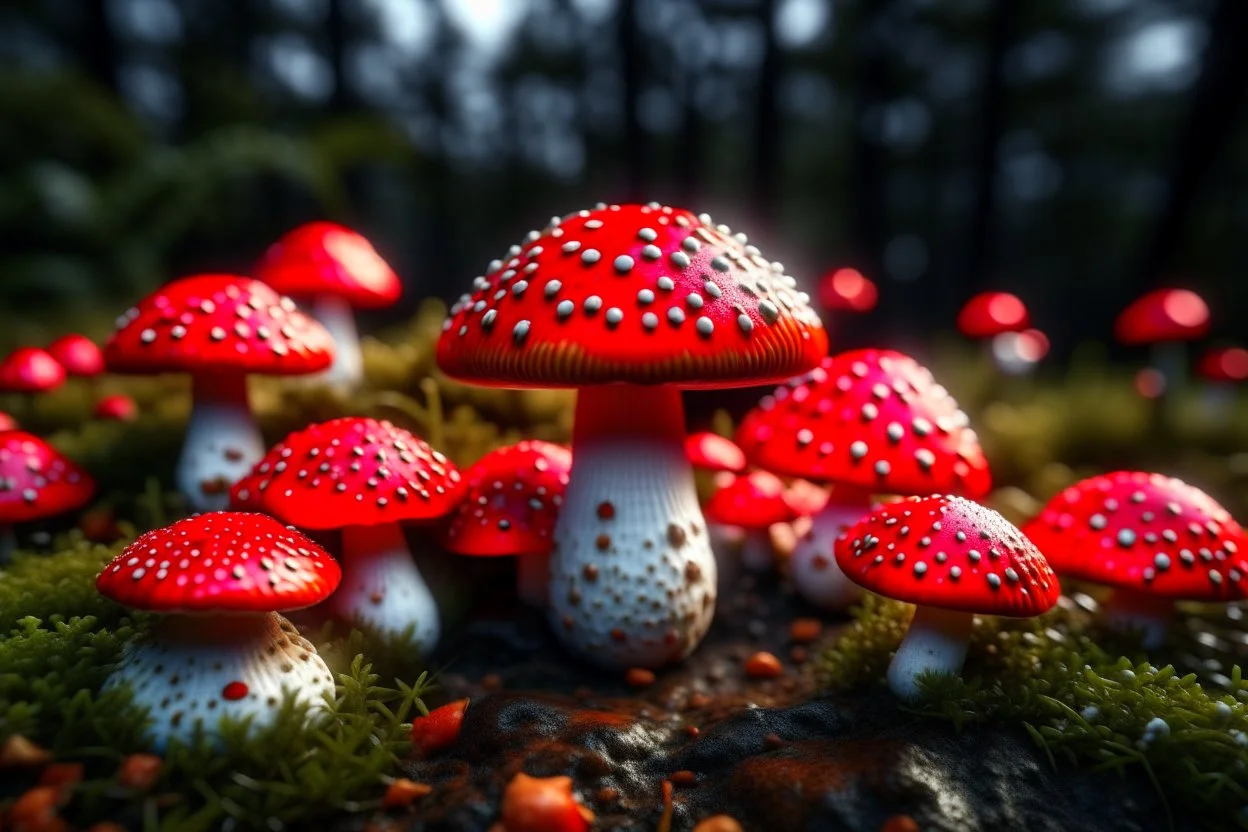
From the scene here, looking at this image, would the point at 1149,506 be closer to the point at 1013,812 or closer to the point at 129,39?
the point at 1013,812

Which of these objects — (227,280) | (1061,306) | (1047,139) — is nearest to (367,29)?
(1047,139)

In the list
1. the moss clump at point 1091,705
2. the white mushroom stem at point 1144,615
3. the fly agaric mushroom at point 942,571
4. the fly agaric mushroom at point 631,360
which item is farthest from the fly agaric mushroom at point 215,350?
the white mushroom stem at point 1144,615

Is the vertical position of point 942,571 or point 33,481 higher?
point 33,481

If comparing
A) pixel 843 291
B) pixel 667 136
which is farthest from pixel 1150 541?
pixel 667 136

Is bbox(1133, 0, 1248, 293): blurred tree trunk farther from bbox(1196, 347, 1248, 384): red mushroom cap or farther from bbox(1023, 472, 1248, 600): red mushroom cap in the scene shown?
bbox(1023, 472, 1248, 600): red mushroom cap

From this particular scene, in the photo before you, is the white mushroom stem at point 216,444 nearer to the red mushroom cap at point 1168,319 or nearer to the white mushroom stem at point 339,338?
the white mushroom stem at point 339,338

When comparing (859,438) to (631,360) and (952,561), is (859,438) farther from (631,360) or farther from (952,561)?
(631,360)
